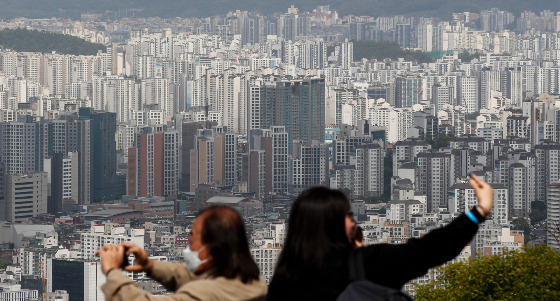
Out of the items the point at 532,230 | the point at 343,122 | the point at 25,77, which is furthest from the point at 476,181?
the point at 25,77

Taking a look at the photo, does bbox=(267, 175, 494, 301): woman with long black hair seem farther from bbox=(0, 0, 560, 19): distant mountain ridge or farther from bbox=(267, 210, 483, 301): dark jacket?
bbox=(0, 0, 560, 19): distant mountain ridge

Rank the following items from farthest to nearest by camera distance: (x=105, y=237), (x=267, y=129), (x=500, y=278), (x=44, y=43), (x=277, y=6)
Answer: (x=277, y=6), (x=44, y=43), (x=267, y=129), (x=105, y=237), (x=500, y=278)

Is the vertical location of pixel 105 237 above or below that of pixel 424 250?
below

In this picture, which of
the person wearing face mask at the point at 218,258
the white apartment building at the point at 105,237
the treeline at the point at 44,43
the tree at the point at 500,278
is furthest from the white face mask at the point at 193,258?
the treeline at the point at 44,43

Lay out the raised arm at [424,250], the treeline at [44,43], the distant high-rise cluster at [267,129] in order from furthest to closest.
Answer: the treeline at [44,43] < the distant high-rise cluster at [267,129] < the raised arm at [424,250]

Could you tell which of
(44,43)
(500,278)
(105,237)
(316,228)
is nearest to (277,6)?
(44,43)

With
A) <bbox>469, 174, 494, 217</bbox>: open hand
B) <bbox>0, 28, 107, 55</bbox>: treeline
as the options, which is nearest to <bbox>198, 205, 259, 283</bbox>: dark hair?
<bbox>469, 174, 494, 217</bbox>: open hand

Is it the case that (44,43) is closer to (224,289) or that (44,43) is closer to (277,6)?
(277,6)

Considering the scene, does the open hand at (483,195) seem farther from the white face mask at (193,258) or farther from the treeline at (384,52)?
the treeline at (384,52)
